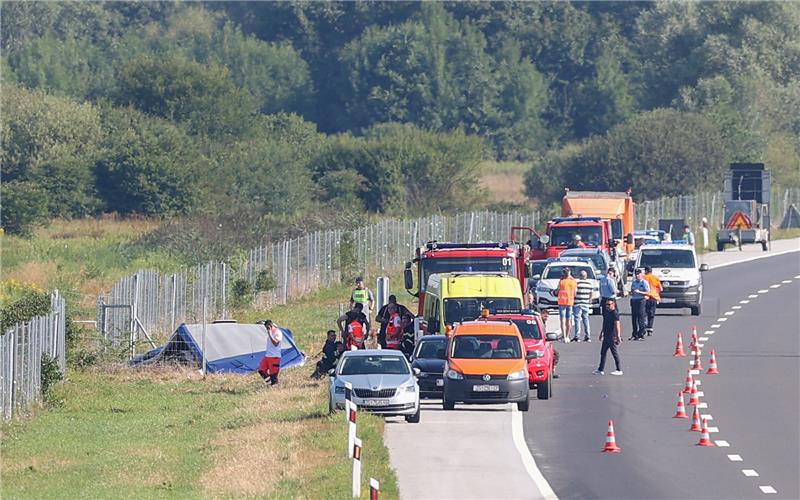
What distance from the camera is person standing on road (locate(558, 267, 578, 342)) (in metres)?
41.0

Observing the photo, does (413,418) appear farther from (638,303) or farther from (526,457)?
(638,303)

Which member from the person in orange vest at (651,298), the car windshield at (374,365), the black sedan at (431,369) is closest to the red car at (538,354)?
the black sedan at (431,369)

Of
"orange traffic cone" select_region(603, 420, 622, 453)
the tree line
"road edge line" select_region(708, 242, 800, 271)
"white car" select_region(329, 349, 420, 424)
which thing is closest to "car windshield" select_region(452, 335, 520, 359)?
"white car" select_region(329, 349, 420, 424)

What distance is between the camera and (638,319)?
1683 inches

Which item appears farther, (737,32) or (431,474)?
(737,32)

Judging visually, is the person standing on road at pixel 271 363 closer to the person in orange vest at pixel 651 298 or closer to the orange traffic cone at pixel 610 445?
the orange traffic cone at pixel 610 445

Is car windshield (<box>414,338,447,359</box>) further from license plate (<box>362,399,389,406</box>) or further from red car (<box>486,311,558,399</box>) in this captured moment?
license plate (<box>362,399,389,406</box>)

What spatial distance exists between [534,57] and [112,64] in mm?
33463

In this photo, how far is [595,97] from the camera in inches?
5182

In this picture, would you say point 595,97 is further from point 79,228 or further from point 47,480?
point 47,480

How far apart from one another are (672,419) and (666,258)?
18799mm

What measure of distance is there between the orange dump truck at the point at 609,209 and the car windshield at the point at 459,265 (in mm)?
18046

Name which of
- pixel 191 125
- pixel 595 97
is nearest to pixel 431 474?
pixel 191 125

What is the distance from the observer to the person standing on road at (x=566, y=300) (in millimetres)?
40969
